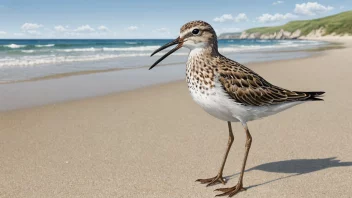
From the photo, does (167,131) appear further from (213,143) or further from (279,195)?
(279,195)

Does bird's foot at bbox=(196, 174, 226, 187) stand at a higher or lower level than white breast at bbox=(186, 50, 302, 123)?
lower

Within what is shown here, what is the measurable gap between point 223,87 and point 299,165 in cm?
176

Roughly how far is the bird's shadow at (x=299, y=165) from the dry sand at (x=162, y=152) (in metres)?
0.01

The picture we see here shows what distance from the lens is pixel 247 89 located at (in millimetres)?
3650

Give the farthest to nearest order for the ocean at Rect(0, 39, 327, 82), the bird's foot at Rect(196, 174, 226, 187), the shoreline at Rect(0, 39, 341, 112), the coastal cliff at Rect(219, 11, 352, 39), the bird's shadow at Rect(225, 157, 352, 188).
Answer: the coastal cliff at Rect(219, 11, 352, 39) → the ocean at Rect(0, 39, 327, 82) → the shoreline at Rect(0, 39, 341, 112) → the bird's shadow at Rect(225, 157, 352, 188) → the bird's foot at Rect(196, 174, 226, 187)

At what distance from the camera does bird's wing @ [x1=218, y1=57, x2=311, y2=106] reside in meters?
3.54

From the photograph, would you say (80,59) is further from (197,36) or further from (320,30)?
(320,30)

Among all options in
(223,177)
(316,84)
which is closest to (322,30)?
(316,84)

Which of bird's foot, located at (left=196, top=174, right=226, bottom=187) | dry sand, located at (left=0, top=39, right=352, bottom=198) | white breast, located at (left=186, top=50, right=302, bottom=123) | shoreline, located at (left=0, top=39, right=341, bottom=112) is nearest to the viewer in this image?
white breast, located at (left=186, top=50, right=302, bottom=123)

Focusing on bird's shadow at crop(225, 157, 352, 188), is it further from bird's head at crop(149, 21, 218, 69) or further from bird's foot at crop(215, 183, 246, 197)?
bird's head at crop(149, 21, 218, 69)

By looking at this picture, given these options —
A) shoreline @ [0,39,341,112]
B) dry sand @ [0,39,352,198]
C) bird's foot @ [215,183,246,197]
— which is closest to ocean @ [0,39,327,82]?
shoreline @ [0,39,341,112]

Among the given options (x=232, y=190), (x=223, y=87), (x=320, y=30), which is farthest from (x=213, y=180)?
(x=320, y=30)

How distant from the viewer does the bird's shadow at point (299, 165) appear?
4.27 m

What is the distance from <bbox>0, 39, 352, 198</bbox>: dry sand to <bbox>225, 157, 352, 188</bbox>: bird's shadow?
0.01 metres
